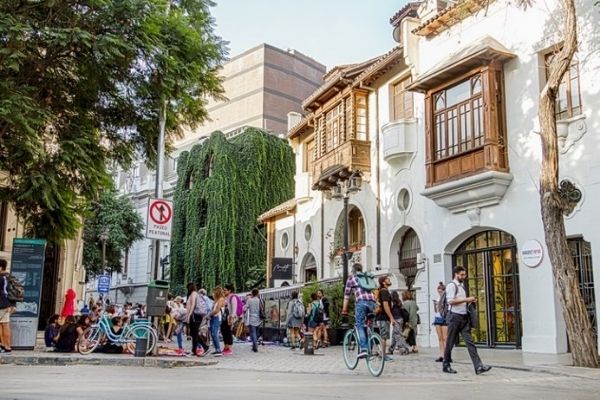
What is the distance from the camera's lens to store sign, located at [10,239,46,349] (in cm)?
1492

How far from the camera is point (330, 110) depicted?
26562mm

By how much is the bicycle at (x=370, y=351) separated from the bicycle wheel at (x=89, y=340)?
249 inches

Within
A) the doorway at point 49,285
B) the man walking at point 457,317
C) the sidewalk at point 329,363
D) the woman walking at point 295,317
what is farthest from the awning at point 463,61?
the doorway at point 49,285

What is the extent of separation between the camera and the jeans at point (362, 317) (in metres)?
10.9

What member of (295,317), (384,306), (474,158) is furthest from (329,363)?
(474,158)

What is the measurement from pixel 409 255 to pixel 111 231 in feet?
83.0

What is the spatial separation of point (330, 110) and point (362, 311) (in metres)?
16.2

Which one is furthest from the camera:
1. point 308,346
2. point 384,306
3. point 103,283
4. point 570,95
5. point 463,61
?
point 103,283

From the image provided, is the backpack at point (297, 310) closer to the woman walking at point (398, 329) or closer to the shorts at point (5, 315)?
the woman walking at point (398, 329)

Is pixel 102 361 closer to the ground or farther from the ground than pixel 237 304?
closer to the ground

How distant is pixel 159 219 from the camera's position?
1318 cm

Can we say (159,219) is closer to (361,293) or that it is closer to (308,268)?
(361,293)

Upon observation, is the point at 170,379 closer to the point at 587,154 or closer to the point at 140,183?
the point at 587,154

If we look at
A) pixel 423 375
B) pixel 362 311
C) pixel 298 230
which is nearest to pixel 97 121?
pixel 362 311
